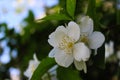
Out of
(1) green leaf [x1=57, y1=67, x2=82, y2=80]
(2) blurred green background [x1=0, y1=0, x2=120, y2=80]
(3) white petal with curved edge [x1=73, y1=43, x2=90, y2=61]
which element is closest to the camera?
(3) white petal with curved edge [x1=73, y1=43, x2=90, y2=61]

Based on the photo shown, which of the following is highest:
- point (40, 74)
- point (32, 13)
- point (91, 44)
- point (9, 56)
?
point (91, 44)

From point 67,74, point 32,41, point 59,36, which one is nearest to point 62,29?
point 59,36

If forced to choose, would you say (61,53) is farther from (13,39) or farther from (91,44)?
(13,39)

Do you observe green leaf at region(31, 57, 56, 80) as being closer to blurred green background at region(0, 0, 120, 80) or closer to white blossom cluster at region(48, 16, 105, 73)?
white blossom cluster at region(48, 16, 105, 73)

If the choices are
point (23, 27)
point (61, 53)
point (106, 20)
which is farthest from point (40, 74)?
point (23, 27)

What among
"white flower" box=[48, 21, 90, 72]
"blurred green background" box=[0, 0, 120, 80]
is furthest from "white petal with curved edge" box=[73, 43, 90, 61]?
"blurred green background" box=[0, 0, 120, 80]

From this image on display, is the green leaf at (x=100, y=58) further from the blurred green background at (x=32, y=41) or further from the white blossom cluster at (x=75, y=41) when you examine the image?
the blurred green background at (x=32, y=41)

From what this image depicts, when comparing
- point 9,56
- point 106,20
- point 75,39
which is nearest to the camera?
point 75,39

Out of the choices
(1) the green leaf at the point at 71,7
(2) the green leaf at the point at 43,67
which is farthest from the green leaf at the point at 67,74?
(1) the green leaf at the point at 71,7

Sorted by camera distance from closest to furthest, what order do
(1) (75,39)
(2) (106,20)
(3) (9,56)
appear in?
(1) (75,39) < (2) (106,20) < (3) (9,56)
